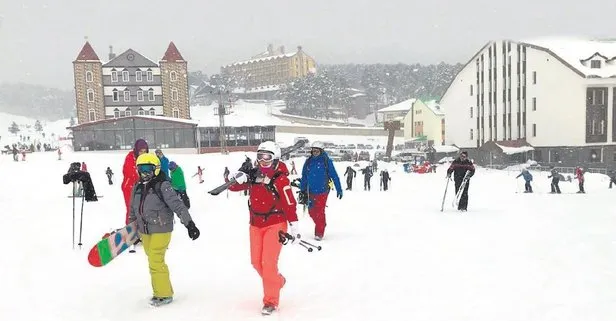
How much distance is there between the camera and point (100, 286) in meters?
5.96

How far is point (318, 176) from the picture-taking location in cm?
844

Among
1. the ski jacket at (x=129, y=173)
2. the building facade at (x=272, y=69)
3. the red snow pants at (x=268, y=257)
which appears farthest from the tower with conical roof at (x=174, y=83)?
the building facade at (x=272, y=69)

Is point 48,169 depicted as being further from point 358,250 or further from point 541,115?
point 541,115

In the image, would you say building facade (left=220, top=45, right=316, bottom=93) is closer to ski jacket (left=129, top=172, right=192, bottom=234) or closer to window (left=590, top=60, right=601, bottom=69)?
window (left=590, top=60, right=601, bottom=69)

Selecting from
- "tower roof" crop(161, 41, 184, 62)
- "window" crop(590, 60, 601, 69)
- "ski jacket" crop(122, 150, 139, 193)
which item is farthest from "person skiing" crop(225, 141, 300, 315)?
"tower roof" crop(161, 41, 184, 62)

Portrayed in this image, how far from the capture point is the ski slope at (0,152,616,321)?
15.7 feet

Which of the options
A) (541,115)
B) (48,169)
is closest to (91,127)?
(48,169)

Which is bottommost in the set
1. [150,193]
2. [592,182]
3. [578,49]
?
[592,182]

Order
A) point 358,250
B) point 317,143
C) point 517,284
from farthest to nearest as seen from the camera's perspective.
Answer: point 317,143
point 358,250
point 517,284

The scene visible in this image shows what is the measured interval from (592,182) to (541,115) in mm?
23786

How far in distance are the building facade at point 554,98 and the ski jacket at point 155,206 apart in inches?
1873

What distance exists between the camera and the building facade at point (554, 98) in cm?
4481

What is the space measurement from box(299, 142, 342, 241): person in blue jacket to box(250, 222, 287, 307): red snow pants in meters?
3.39

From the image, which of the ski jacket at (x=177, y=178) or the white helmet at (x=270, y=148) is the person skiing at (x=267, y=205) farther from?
the ski jacket at (x=177, y=178)
